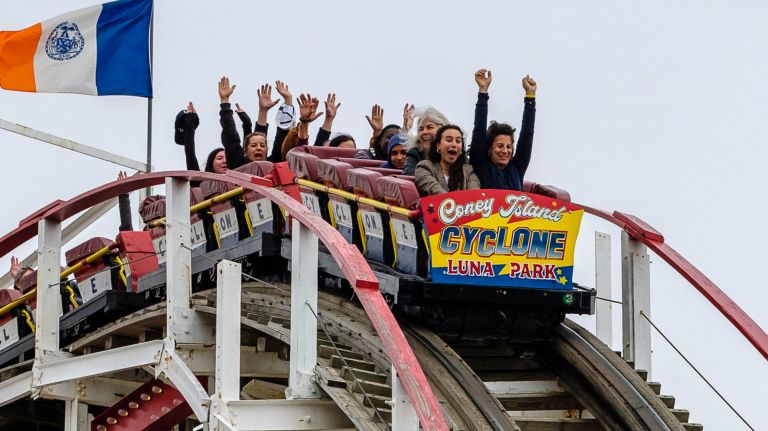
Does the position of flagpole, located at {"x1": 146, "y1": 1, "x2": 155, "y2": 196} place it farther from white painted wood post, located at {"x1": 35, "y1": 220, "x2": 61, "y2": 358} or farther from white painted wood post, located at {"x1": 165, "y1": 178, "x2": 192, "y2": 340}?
white painted wood post, located at {"x1": 165, "y1": 178, "x2": 192, "y2": 340}

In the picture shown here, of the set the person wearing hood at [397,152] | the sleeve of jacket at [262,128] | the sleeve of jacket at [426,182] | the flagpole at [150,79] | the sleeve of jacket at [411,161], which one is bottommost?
the sleeve of jacket at [426,182]

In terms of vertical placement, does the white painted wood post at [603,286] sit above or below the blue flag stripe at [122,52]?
below

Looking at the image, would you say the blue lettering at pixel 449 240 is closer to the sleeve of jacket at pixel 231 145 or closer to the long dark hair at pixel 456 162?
the long dark hair at pixel 456 162

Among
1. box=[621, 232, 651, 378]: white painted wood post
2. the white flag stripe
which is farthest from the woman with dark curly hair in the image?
the white flag stripe

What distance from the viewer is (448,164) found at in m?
11.2

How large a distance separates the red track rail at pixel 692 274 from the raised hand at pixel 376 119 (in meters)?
3.43

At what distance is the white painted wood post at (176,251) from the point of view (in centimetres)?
1158

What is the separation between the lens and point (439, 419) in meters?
8.27

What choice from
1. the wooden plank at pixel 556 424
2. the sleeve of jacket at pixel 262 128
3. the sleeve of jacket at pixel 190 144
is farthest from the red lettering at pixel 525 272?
the sleeve of jacket at pixel 190 144

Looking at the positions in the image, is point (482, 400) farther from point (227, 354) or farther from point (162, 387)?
point (162, 387)

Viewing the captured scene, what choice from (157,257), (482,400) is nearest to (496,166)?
(482,400)

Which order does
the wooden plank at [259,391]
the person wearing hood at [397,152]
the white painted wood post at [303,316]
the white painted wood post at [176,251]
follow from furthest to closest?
1. the wooden plank at [259,391]
2. the person wearing hood at [397,152]
3. the white painted wood post at [176,251]
4. the white painted wood post at [303,316]

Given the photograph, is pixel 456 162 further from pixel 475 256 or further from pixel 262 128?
pixel 262 128

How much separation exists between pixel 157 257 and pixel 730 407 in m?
5.14
